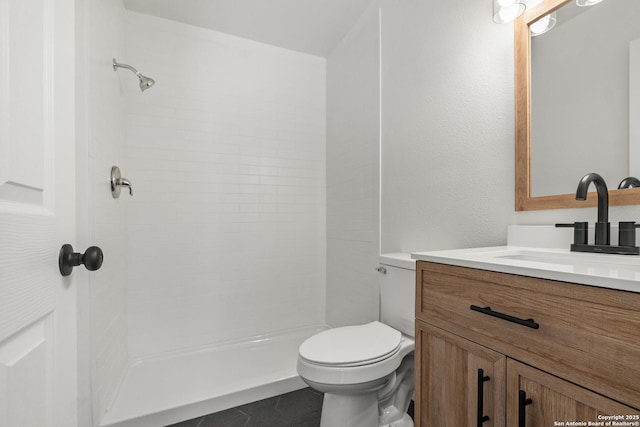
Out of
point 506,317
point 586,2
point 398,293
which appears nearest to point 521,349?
point 506,317

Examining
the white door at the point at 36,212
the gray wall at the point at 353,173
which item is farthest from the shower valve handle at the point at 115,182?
the gray wall at the point at 353,173

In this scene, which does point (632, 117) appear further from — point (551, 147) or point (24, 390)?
point (24, 390)

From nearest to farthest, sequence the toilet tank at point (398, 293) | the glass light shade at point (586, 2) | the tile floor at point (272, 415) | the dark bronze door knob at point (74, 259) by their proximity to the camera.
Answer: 1. the dark bronze door knob at point (74, 259)
2. the glass light shade at point (586, 2)
3. the toilet tank at point (398, 293)
4. the tile floor at point (272, 415)

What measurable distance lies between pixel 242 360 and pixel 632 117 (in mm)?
2386

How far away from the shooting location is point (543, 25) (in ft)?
3.85

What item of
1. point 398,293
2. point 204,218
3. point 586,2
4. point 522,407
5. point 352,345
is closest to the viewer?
point 522,407

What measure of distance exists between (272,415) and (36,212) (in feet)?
5.16

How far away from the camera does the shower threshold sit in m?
1.58

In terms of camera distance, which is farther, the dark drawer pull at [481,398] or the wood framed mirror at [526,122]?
the wood framed mirror at [526,122]

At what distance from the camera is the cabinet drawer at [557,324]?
531mm

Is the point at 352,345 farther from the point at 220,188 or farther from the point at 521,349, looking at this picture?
the point at 220,188

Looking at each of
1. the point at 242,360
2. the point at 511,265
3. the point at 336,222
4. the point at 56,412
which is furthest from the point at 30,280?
the point at 336,222

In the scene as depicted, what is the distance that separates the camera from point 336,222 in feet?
8.53

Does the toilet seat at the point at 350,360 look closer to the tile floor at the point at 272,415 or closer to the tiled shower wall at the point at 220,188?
the tile floor at the point at 272,415
